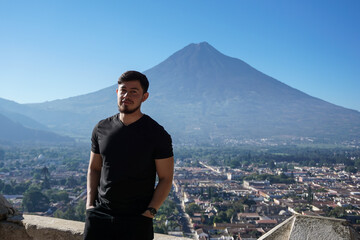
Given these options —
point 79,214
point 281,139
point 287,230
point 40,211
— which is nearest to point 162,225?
point 79,214

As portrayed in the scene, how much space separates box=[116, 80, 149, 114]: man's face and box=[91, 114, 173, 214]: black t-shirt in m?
0.07

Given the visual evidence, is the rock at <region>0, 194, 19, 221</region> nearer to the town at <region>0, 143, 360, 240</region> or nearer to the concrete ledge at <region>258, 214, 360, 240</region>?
the concrete ledge at <region>258, 214, 360, 240</region>

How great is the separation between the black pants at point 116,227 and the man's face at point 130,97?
Result: 0.41m

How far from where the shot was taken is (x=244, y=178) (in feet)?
91.2

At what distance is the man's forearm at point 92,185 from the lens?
4.65 ft

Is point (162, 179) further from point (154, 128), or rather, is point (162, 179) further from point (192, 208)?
point (192, 208)

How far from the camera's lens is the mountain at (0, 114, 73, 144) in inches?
2689

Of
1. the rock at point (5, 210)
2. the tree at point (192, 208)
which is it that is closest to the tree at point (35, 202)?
the tree at point (192, 208)

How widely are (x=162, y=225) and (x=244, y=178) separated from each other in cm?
1741

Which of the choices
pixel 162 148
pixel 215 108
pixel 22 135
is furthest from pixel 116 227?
pixel 215 108

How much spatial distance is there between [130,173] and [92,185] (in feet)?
0.86

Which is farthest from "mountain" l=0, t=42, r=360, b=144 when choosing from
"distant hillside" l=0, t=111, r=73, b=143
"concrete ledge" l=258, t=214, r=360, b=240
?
"concrete ledge" l=258, t=214, r=360, b=240

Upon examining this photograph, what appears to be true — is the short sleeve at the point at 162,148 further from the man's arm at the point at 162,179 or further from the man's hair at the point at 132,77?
the man's hair at the point at 132,77

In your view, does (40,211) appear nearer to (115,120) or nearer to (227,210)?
(227,210)
